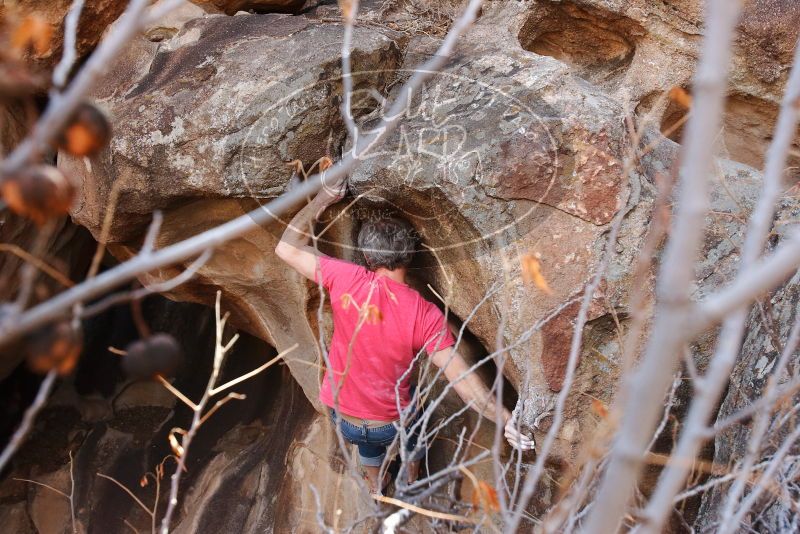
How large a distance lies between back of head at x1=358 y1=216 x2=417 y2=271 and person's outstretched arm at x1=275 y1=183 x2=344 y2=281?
144mm

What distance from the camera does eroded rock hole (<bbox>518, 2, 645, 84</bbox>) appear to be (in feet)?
8.09

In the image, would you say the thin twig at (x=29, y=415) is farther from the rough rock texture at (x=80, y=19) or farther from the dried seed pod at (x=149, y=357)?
the rough rock texture at (x=80, y=19)

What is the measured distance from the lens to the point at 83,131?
3.04 ft

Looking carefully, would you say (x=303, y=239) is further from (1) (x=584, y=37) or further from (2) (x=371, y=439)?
(1) (x=584, y=37)

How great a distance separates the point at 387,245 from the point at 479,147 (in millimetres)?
391

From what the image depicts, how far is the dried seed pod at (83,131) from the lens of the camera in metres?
0.92

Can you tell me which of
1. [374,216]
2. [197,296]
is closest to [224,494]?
[197,296]

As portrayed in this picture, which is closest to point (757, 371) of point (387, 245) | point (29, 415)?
point (387, 245)

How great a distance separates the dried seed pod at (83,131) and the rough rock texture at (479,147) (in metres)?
1.25

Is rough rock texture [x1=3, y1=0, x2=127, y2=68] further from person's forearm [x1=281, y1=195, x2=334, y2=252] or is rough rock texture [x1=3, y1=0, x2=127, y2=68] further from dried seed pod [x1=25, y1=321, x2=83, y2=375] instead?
dried seed pod [x1=25, y1=321, x2=83, y2=375]

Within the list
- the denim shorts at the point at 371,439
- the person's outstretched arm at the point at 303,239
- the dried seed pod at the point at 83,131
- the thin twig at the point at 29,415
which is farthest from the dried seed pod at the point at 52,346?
the denim shorts at the point at 371,439

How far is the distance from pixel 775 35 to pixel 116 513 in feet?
10.5

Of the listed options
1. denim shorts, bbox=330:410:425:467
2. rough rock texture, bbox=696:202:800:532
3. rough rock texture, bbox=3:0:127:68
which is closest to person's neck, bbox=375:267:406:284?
denim shorts, bbox=330:410:425:467

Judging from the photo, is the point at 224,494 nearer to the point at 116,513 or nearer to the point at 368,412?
the point at 116,513
